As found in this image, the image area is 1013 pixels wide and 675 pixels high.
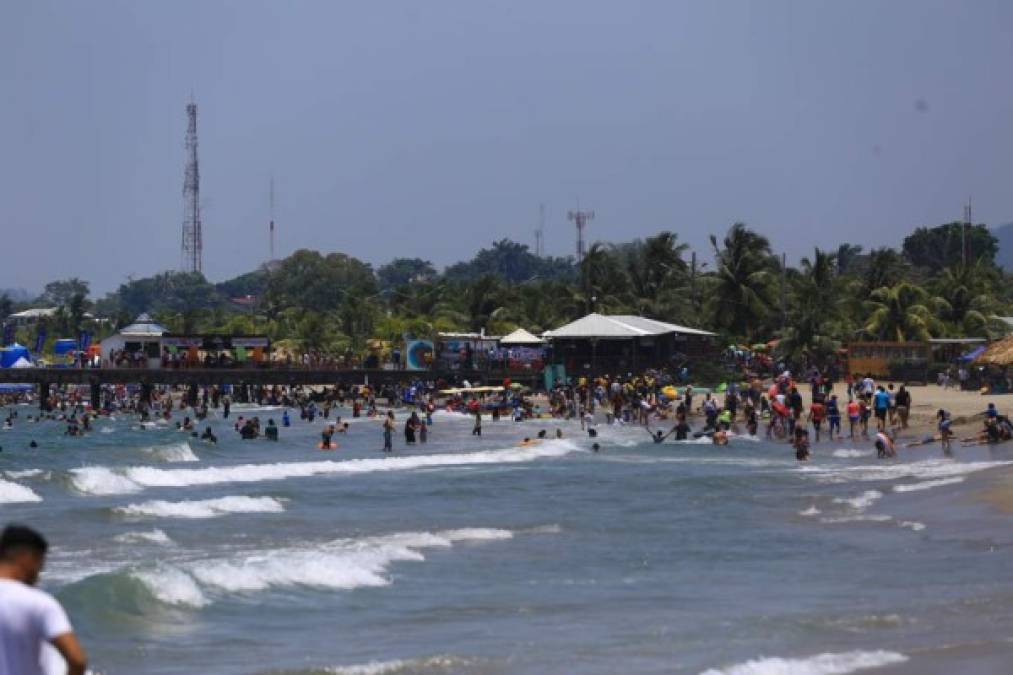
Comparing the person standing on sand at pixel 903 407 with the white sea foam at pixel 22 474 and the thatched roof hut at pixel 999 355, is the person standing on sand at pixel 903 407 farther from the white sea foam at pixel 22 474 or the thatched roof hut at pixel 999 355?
the white sea foam at pixel 22 474

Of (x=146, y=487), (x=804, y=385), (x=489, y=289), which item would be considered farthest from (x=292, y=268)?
(x=146, y=487)

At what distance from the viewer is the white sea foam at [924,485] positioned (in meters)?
26.0

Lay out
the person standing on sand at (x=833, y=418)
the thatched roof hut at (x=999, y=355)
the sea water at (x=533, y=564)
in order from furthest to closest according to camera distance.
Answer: the thatched roof hut at (x=999, y=355) → the person standing on sand at (x=833, y=418) → the sea water at (x=533, y=564)

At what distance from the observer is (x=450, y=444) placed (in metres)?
45.2

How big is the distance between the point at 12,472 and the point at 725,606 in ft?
83.1

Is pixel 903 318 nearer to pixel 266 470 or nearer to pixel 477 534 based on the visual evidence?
pixel 266 470

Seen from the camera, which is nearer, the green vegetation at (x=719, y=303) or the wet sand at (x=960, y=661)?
the wet sand at (x=960, y=661)

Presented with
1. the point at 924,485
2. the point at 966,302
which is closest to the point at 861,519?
the point at 924,485

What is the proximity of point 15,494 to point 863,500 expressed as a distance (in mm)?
16896

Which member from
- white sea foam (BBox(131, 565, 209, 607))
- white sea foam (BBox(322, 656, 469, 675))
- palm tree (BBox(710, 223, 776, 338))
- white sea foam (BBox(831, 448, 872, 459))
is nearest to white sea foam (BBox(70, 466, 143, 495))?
white sea foam (BBox(131, 565, 209, 607))

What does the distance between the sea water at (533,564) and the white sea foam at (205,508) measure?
0.35 feet

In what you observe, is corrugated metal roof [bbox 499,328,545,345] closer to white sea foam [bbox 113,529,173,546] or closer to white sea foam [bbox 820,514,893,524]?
white sea foam [bbox 820,514,893,524]

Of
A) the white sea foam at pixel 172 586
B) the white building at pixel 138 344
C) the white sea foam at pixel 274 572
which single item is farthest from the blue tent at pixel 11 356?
the white sea foam at pixel 172 586

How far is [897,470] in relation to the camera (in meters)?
29.9
